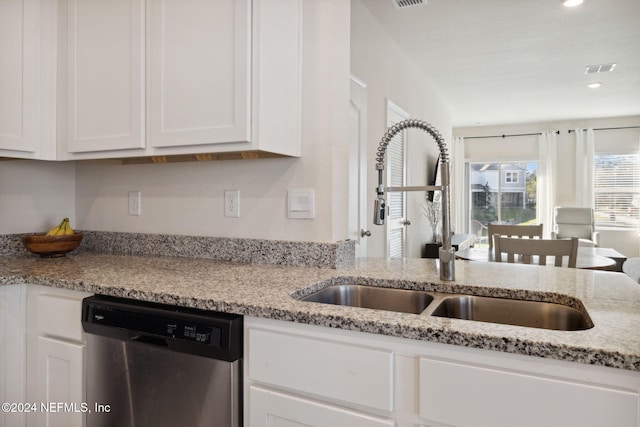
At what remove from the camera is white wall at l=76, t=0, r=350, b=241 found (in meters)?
1.72

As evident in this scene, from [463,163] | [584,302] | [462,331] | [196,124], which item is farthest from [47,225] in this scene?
[463,163]

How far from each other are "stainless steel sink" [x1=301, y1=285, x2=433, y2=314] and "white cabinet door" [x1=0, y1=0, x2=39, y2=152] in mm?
1540

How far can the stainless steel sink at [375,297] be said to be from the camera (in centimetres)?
142

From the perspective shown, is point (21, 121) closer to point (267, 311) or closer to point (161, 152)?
point (161, 152)

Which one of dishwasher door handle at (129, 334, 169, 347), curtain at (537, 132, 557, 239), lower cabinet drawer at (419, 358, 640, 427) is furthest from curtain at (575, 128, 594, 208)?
dishwasher door handle at (129, 334, 169, 347)

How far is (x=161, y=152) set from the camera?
1.73m

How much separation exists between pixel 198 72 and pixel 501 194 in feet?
23.4

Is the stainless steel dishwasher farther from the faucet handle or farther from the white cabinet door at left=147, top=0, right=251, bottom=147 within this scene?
the white cabinet door at left=147, top=0, right=251, bottom=147

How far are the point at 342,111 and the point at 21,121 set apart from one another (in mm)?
1460

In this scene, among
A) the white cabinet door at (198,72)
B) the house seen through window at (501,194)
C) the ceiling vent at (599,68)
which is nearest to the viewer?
the white cabinet door at (198,72)

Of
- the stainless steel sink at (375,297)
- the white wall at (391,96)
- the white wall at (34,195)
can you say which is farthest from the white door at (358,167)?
the white wall at (34,195)

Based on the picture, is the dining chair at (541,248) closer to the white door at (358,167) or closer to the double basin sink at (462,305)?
the white door at (358,167)

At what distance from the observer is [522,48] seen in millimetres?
3863

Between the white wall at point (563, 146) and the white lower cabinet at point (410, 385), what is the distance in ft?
24.2
